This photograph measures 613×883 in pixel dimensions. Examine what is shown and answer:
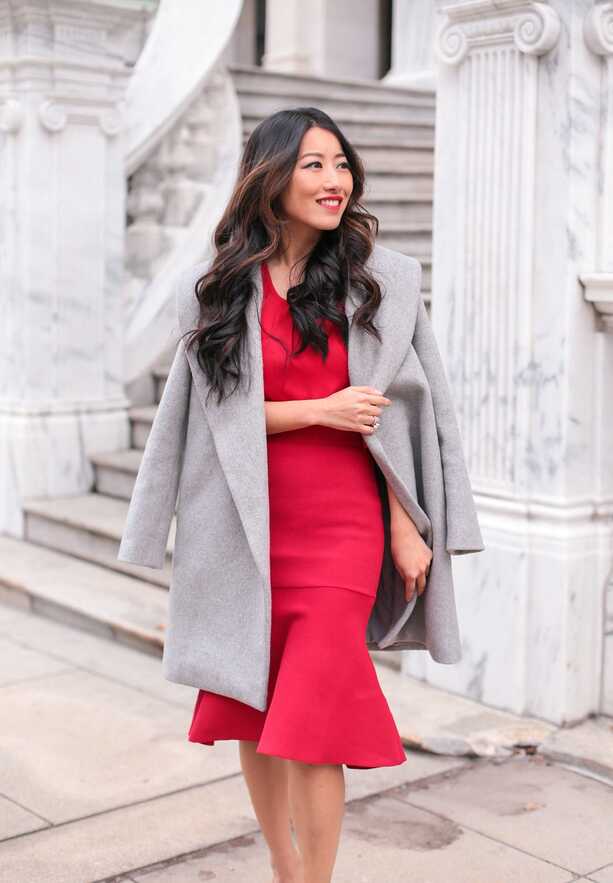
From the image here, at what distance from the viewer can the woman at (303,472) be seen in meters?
2.95

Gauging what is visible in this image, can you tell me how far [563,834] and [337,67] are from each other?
12.8m

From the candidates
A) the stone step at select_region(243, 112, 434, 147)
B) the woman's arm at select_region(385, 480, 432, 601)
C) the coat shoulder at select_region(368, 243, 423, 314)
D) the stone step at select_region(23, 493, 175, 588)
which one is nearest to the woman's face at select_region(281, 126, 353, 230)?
the coat shoulder at select_region(368, 243, 423, 314)

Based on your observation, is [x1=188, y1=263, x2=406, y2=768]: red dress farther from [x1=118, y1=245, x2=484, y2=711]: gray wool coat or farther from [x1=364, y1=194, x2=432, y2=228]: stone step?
[x1=364, y1=194, x2=432, y2=228]: stone step

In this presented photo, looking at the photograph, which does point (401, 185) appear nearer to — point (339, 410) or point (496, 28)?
point (496, 28)

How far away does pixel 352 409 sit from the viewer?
2938mm

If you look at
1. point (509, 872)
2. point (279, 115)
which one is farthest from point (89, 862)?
point (279, 115)

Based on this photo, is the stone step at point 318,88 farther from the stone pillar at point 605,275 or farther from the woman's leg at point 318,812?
the woman's leg at point 318,812

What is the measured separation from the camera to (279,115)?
3018 mm

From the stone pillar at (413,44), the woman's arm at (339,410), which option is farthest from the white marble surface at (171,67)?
the woman's arm at (339,410)

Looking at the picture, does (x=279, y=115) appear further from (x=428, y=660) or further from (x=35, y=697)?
(x=35, y=697)

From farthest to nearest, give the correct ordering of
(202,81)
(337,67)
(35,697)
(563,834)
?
(337,67), (202,81), (35,697), (563,834)

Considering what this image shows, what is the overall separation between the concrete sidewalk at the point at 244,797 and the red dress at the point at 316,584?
796mm

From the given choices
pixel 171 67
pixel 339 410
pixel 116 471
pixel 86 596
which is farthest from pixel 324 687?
pixel 171 67

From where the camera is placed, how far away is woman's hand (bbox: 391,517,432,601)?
10.1 feet
